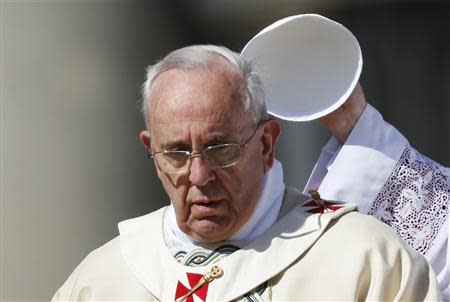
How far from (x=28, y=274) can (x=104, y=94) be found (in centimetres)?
135

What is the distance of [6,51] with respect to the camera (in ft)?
22.2

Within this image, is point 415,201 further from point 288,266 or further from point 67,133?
point 67,133

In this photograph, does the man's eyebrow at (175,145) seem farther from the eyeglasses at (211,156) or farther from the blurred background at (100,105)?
the blurred background at (100,105)

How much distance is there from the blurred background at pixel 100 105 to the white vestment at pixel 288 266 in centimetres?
309

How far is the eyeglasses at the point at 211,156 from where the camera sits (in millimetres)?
3414

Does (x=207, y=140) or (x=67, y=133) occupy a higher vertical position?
(x=207, y=140)

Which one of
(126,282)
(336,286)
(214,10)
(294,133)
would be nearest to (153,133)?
(126,282)

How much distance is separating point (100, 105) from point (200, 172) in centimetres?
400

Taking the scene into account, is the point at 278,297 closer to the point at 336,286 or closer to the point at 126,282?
the point at 336,286

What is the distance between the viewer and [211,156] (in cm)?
342

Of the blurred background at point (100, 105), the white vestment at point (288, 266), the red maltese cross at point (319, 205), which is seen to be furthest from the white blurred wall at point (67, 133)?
the red maltese cross at point (319, 205)

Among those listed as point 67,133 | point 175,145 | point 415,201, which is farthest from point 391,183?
point 67,133

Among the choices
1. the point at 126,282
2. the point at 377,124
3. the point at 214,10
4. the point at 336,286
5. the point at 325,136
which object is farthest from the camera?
the point at 214,10

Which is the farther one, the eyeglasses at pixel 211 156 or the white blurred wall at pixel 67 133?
the white blurred wall at pixel 67 133
